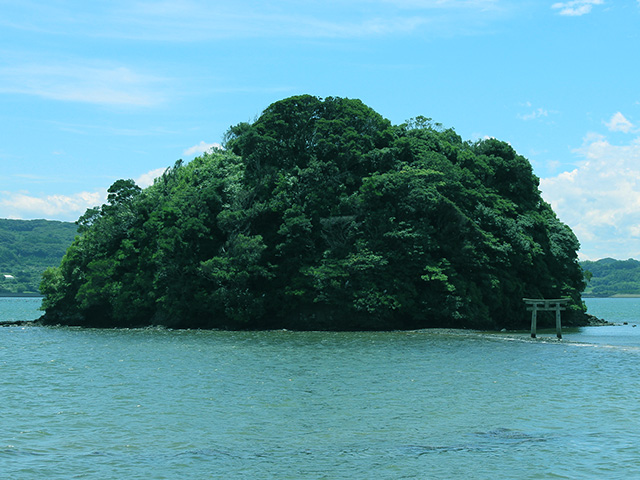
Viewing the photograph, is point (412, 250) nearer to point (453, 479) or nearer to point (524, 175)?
point (524, 175)

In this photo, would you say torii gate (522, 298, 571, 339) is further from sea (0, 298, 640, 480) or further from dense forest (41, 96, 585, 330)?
dense forest (41, 96, 585, 330)

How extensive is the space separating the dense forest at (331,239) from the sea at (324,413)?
53.9ft

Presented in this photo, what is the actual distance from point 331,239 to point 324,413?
39389mm

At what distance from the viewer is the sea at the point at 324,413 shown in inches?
684

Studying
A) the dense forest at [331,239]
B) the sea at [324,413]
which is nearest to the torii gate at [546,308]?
the sea at [324,413]

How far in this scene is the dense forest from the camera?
60656mm

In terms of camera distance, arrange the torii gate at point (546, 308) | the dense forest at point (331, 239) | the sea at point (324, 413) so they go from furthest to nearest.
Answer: the dense forest at point (331, 239) < the torii gate at point (546, 308) < the sea at point (324, 413)

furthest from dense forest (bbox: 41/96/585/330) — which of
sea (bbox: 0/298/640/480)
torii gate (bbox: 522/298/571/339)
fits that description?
sea (bbox: 0/298/640/480)

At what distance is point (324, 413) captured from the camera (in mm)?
23953

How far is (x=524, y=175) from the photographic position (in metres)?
70.9

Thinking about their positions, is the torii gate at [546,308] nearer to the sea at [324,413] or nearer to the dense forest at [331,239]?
the sea at [324,413]

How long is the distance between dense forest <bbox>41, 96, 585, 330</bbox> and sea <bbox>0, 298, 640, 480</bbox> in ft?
53.9

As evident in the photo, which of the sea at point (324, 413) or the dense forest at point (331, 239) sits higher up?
the dense forest at point (331, 239)

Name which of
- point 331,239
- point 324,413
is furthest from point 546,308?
point 324,413
